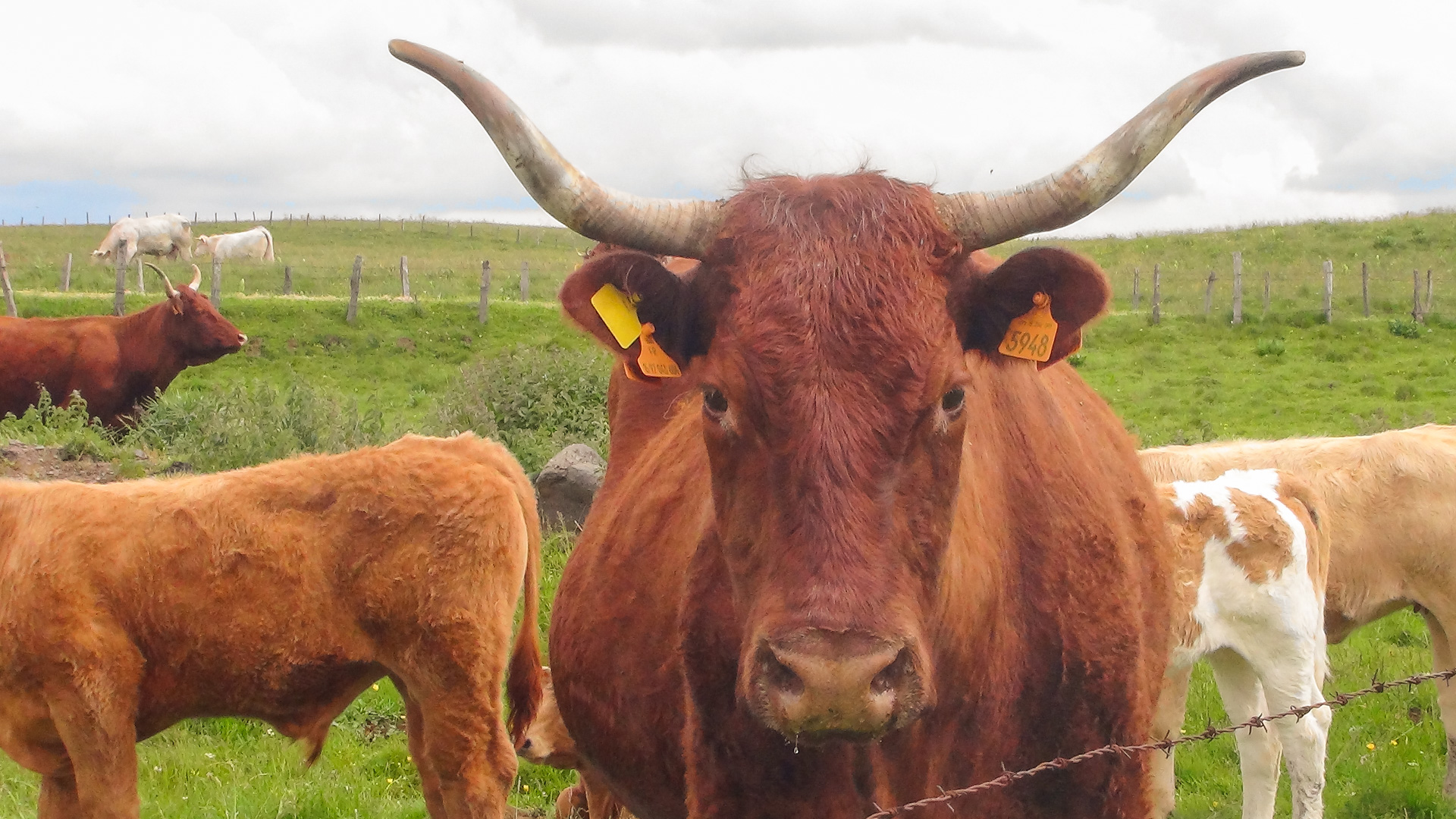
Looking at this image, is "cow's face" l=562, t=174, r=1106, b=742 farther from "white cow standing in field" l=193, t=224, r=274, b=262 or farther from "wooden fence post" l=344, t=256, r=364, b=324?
"white cow standing in field" l=193, t=224, r=274, b=262

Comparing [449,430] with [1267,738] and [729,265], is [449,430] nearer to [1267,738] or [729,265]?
[1267,738]

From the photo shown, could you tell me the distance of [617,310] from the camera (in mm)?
2705

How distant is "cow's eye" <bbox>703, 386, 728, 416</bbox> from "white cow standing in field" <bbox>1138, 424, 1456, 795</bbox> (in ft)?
14.9

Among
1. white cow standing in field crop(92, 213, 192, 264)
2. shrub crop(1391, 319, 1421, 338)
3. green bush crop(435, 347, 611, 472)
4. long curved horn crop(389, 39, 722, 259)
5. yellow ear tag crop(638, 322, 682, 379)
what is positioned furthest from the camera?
white cow standing in field crop(92, 213, 192, 264)

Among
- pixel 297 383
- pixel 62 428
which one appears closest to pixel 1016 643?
pixel 297 383

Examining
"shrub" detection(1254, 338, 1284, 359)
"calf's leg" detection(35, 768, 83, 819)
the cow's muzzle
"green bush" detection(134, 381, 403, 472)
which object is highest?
"shrub" detection(1254, 338, 1284, 359)

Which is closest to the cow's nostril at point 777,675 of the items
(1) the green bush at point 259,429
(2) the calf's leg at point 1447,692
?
(2) the calf's leg at point 1447,692

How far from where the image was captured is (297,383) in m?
11.9

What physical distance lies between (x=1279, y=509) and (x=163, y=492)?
5405 mm

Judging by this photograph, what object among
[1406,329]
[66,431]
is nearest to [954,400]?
[66,431]

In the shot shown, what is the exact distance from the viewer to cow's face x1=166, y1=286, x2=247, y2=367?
15477 mm

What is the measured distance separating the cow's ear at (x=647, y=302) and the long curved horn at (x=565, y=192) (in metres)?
0.05

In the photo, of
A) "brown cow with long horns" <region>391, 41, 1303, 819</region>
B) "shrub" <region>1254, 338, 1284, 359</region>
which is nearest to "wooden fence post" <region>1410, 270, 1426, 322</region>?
"shrub" <region>1254, 338, 1284, 359</region>

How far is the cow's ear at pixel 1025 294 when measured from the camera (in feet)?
8.55
